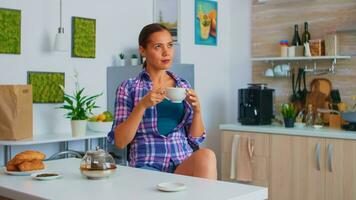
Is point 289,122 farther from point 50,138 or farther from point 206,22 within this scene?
point 50,138

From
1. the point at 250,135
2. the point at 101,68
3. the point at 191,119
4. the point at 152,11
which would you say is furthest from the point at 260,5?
the point at 191,119

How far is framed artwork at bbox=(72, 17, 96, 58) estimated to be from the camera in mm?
3831

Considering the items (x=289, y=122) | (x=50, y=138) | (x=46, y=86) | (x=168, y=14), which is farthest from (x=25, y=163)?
(x=168, y=14)

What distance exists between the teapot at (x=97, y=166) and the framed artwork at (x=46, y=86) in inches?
81.2

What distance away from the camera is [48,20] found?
3.67 m

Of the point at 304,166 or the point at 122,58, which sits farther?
the point at 122,58

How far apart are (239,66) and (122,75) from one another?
4.49 ft

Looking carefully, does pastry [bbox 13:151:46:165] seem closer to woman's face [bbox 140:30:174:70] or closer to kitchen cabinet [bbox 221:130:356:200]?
woman's face [bbox 140:30:174:70]

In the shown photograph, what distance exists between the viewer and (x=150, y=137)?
2.10m

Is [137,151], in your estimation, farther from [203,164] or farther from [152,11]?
[152,11]

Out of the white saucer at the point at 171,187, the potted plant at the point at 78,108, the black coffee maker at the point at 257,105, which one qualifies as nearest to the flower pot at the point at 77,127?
the potted plant at the point at 78,108

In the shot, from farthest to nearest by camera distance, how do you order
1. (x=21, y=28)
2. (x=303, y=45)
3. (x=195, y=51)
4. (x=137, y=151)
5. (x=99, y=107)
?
(x=195, y=51) < (x=303, y=45) < (x=99, y=107) < (x=21, y=28) < (x=137, y=151)

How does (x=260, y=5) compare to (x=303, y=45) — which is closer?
(x=303, y=45)

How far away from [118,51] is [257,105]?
1.23 metres
